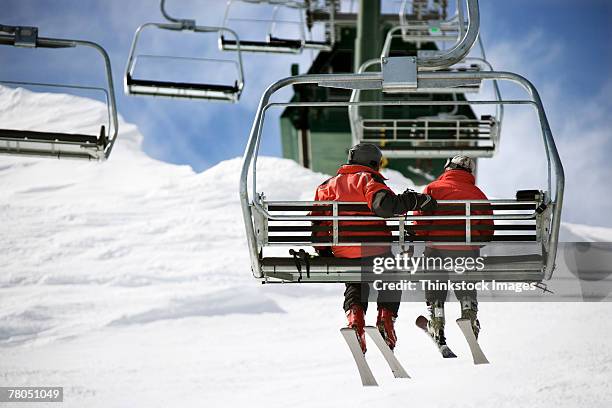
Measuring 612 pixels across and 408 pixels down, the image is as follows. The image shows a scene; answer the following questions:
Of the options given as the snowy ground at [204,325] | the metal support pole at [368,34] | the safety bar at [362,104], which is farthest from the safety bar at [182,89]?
the metal support pole at [368,34]

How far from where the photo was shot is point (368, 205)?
3867mm

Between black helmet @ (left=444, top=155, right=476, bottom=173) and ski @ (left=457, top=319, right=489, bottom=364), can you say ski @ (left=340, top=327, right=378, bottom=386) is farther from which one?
black helmet @ (left=444, top=155, right=476, bottom=173)

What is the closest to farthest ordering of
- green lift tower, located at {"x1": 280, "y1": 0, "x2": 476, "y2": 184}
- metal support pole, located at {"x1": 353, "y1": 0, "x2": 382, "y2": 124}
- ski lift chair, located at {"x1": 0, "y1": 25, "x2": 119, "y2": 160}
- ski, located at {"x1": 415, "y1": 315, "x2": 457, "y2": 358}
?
ski, located at {"x1": 415, "y1": 315, "x2": 457, "y2": 358} → ski lift chair, located at {"x1": 0, "y1": 25, "x2": 119, "y2": 160} → metal support pole, located at {"x1": 353, "y1": 0, "x2": 382, "y2": 124} → green lift tower, located at {"x1": 280, "y1": 0, "x2": 476, "y2": 184}

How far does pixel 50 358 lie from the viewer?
9.86 metres

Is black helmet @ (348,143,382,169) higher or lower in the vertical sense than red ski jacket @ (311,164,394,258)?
higher

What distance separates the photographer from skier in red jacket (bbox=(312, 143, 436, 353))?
383cm

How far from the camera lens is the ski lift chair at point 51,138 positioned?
18.9 ft

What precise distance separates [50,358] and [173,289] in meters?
2.69

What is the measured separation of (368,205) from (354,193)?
18cm

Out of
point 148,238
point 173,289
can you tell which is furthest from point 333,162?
point 173,289

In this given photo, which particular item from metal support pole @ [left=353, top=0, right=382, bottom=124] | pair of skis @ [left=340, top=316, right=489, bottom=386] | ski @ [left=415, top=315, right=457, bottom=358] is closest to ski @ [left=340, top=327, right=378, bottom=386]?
pair of skis @ [left=340, top=316, right=489, bottom=386]

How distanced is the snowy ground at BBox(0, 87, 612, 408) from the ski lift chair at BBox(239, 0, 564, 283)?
243 centimetres

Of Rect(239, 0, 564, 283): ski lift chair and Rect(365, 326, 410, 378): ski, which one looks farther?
Rect(365, 326, 410, 378): ski

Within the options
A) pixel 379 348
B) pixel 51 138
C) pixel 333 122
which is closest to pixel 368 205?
pixel 379 348
